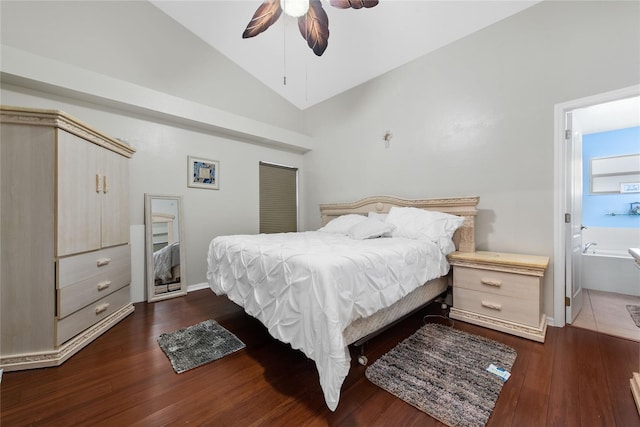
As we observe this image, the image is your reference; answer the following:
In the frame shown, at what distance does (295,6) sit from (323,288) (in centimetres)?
237

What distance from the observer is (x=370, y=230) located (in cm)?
268

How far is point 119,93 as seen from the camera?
8.79 feet

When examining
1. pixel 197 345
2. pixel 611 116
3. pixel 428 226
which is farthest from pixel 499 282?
pixel 611 116

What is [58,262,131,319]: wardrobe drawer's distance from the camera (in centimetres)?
181

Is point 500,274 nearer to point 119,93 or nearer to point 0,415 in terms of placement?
point 0,415

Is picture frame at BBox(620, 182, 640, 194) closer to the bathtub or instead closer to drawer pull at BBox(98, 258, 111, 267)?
the bathtub

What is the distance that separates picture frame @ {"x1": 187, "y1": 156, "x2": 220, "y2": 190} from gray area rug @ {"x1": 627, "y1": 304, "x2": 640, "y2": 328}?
4782mm

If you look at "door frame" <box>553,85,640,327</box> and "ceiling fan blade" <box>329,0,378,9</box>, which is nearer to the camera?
"ceiling fan blade" <box>329,0,378,9</box>

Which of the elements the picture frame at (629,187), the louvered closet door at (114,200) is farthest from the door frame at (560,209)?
the louvered closet door at (114,200)

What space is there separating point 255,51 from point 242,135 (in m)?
1.15

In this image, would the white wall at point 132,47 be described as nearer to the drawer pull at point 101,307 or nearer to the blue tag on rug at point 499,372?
the drawer pull at point 101,307

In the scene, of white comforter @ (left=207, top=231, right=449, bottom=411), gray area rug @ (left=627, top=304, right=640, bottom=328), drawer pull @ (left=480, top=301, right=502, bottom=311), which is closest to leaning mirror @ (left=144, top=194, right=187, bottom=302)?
white comforter @ (left=207, top=231, right=449, bottom=411)

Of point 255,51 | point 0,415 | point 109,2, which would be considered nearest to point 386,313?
point 0,415

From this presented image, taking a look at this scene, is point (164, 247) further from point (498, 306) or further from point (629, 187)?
point (629, 187)
